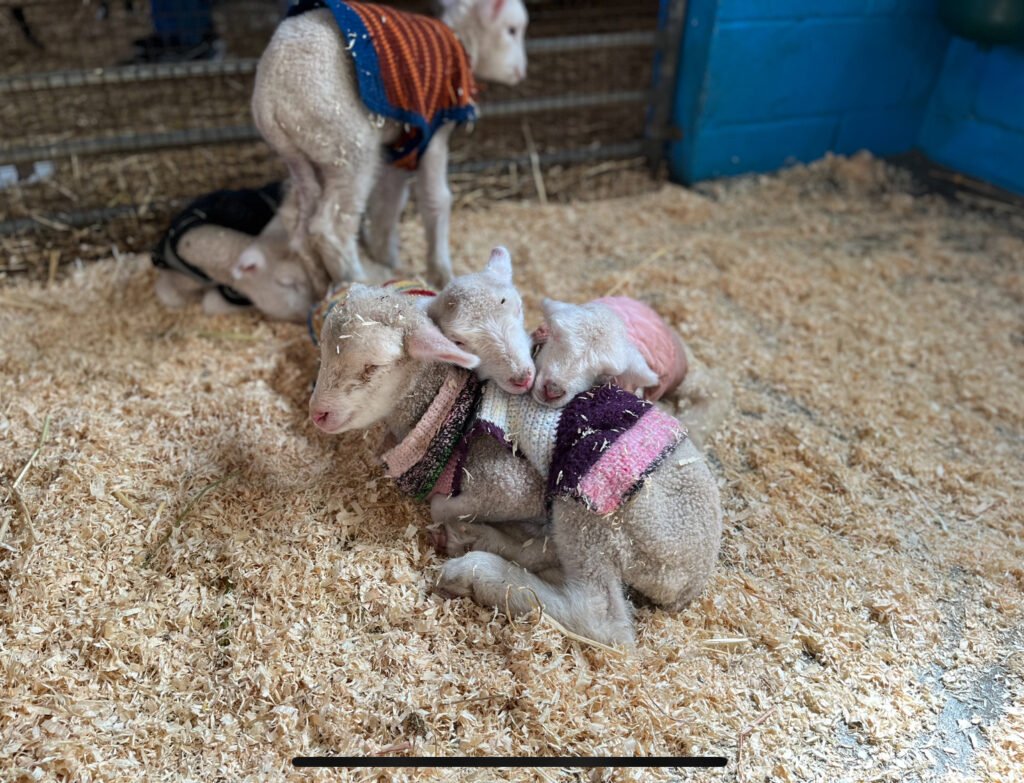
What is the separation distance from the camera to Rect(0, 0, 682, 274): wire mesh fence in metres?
4.27

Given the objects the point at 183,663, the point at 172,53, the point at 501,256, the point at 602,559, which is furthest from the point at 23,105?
the point at 602,559

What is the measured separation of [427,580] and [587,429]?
68 centimetres

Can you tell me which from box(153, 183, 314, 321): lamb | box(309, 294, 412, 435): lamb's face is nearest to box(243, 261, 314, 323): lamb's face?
box(153, 183, 314, 321): lamb

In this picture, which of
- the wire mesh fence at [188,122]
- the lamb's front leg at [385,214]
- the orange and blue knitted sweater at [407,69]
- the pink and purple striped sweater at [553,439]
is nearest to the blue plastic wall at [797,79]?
the wire mesh fence at [188,122]

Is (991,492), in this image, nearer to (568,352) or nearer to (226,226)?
(568,352)

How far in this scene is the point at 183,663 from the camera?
2.14 m

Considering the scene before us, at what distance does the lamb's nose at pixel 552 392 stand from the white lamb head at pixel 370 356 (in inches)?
9.6

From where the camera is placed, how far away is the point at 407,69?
10.5 feet

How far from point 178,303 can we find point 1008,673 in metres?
3.64

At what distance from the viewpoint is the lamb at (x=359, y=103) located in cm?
308

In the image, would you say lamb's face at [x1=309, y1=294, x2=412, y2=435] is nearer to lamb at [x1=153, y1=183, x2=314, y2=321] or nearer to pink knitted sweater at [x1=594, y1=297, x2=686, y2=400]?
pink knitted sweater at [x1=594, y1=297, x2=686, y2=400]

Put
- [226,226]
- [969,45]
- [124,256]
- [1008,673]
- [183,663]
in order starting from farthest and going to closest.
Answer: [969,45] < [124,256] < [226,226] < [1008,673] < [183,663]

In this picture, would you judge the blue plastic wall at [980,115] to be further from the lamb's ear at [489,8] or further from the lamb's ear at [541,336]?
the lamb's ear at [541,336]

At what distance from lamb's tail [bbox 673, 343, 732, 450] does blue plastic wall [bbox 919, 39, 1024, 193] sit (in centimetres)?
345
